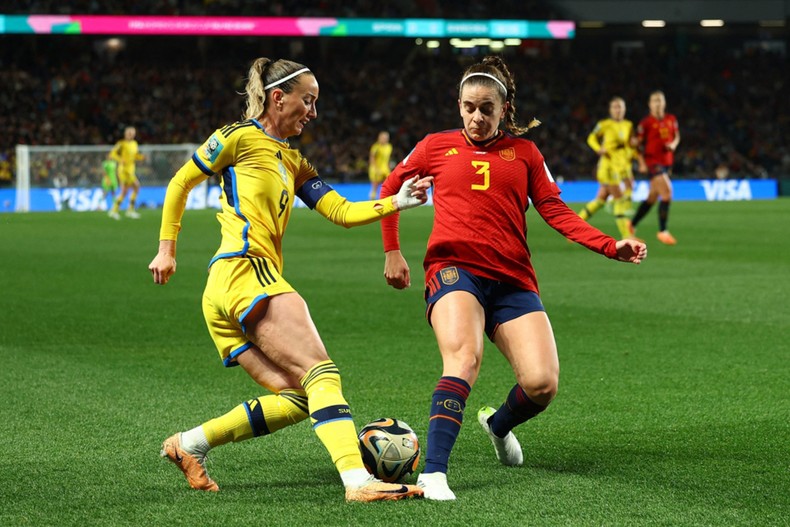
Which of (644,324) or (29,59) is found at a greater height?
(29,59)

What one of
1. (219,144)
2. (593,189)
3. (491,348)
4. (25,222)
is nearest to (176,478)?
(219,144)

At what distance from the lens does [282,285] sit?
498cm

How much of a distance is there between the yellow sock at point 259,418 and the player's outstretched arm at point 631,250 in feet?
4.86

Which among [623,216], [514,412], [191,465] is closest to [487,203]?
[514,412]

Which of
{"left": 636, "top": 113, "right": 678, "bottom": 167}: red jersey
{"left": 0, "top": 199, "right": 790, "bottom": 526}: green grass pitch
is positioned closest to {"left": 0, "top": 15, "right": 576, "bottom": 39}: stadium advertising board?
{"left": 636, "top": 113, "right": 678, "bottom": 167}: red jersey

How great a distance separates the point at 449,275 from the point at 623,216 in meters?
14.3

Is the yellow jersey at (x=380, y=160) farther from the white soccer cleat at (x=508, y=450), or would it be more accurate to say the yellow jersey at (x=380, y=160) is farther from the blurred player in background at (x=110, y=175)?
the white soccer cleat at (x=508, y=450)

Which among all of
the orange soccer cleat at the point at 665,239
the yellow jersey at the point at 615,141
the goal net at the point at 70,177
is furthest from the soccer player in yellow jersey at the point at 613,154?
the goal net at the point at 70,177

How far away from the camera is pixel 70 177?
34.8 meters

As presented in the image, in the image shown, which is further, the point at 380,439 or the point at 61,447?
the point at 61,447

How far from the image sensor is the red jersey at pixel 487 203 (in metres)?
5.41

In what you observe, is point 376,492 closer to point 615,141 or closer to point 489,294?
point 489,294

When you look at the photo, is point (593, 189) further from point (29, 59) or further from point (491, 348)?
point (491, 348)

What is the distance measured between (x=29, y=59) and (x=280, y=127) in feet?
134
